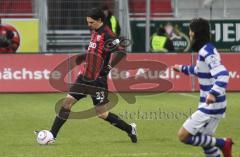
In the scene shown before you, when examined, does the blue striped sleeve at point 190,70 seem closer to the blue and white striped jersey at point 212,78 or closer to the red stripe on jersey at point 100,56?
the blue and white striped jersey at point 212,78

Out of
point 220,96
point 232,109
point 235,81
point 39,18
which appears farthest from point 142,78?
point 220,96

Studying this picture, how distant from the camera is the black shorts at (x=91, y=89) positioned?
11.9 meters

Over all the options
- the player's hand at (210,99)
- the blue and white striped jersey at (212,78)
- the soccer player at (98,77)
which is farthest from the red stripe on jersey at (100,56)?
the player's hand at (210,99)

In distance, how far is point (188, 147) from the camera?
38.0 feet

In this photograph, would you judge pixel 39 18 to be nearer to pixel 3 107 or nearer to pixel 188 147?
pixel 3 107

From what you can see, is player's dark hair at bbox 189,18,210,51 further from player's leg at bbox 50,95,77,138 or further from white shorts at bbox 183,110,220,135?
player's leg at bbox 50,95,77,138

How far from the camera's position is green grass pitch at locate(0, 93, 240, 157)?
11102 millimetres

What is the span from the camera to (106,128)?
14.0 meters

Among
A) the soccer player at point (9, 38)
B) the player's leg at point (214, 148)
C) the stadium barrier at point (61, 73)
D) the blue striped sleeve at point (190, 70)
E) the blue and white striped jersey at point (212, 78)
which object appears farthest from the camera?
the soccer player at point (9, 38)

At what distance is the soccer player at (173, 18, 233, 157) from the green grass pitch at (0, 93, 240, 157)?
5.53 feet

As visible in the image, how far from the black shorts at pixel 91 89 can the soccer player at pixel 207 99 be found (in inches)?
117

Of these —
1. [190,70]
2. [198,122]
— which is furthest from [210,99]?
[190,70]

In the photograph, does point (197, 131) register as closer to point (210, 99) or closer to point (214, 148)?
point (214, 148)

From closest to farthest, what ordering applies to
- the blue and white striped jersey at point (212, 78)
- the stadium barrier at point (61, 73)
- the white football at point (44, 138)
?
the blue and white striped jersey at point (212, 78) → the white football at point (44, 138) → the stadium barrier at point (61, 73)
